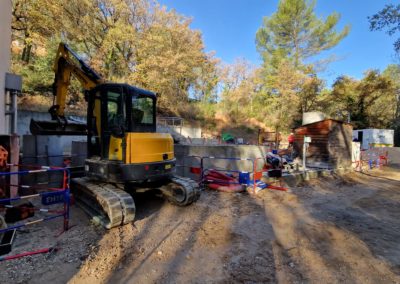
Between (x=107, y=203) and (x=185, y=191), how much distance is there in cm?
215

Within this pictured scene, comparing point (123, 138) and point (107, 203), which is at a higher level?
point (123, 138)

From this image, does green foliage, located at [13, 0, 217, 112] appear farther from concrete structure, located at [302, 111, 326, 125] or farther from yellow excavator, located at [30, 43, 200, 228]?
yellow excavator, located at [30, 43, 200, 228]

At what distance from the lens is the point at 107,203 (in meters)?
5.11

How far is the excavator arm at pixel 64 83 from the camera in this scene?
667 cm

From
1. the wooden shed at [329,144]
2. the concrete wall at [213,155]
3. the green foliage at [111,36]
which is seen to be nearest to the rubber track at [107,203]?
the concrete wall at [213,155]

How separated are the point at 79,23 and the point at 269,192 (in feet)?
66.4

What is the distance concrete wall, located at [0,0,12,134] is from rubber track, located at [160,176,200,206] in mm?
5260

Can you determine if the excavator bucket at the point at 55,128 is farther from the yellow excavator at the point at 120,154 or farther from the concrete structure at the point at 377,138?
the concrete structure at the point at 377,138

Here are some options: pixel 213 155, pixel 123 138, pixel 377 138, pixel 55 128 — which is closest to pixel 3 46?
pixel 55 128

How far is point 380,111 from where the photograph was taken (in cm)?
3294

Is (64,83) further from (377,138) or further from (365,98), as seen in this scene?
(365,98)

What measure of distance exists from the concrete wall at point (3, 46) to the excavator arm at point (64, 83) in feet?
3.59

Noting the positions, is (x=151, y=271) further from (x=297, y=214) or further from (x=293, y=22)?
(x=293, y=22)

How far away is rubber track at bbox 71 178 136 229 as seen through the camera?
5.08 m
